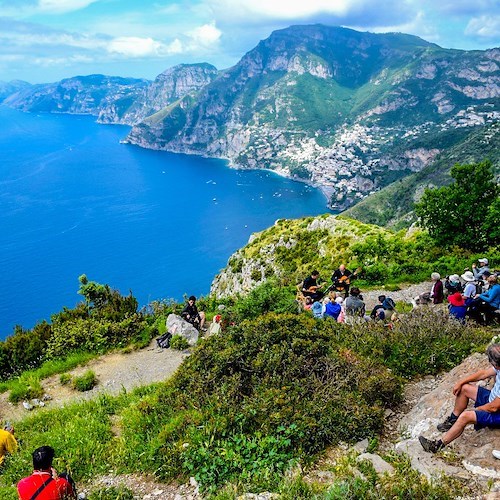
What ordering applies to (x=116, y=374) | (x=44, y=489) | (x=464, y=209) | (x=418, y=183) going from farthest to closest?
(x=418, y=183) < (x=464, y=209) < (x=116, y=374) < (x=44, y=489)

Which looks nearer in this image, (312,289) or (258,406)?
(258,406)

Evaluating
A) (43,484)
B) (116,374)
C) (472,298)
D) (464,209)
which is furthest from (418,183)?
(43,484)

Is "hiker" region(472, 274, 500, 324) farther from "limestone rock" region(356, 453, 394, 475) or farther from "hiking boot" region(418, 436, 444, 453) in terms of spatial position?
"limestone rock" region(356, 453, 394, 475)

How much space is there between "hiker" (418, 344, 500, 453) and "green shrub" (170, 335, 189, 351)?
10855 mm

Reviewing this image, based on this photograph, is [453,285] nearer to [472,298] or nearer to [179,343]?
[472,298]

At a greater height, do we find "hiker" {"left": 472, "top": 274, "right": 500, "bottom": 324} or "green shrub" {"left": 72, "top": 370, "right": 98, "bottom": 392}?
"hiker" {"left": 472, "top": 274, "right": 500, "bottom": 324}

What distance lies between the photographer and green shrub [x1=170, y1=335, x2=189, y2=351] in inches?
614

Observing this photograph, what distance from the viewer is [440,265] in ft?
66.9

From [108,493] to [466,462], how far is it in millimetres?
5267

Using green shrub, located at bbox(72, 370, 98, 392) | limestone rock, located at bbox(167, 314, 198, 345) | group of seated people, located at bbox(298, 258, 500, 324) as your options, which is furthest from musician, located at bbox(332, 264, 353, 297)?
green shrub, located at bbox(72, 370, 98, 392)

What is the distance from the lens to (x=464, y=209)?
81.2ft

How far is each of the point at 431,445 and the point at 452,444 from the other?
0.37 meters

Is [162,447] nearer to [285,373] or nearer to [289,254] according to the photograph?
[285,373]

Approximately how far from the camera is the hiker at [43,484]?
18.5 feet
